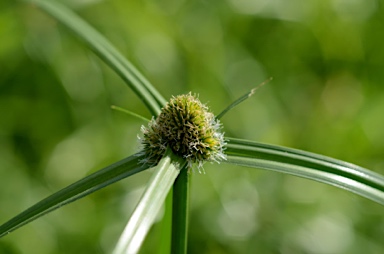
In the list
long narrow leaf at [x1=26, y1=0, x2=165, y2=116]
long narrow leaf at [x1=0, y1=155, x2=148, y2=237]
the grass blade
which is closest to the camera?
the grass blade

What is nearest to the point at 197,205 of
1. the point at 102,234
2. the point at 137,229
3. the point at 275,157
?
the point at 102,234

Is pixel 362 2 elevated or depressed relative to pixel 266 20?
elevated

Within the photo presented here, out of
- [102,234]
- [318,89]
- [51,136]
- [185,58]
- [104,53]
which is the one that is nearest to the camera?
[104,53]

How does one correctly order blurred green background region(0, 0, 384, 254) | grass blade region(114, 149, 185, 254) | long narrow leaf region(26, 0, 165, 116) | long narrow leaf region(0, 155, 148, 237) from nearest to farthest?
grass blade region(114, 149, 185, 254), long narrow leaf region(0, 155, 148, 237), long narrow leaf region(26, 0, 165, 116), blurred green background region(0, 0, 384, 254)

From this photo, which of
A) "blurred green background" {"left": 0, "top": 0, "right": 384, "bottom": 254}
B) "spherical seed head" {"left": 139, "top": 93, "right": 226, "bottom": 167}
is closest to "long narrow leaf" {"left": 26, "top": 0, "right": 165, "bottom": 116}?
"spherical seed head" {"left": 139, "top": 93, "right": 226, "bottom": 167}

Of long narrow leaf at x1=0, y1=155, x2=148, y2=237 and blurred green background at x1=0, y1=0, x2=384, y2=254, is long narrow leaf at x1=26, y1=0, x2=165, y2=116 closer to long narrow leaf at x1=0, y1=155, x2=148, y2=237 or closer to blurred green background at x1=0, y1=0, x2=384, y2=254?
long narrow leaf at x1=0, y1=155, x2=148, y2=237

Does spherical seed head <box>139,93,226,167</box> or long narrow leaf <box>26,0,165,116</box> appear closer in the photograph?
spherical seed head <box>139,93,226,167</box>

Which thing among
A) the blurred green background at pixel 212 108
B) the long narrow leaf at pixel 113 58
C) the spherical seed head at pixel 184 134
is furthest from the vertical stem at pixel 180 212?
the blurred green background at pixel 212 108

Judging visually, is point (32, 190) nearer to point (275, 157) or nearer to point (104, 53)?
point (104, 53)
